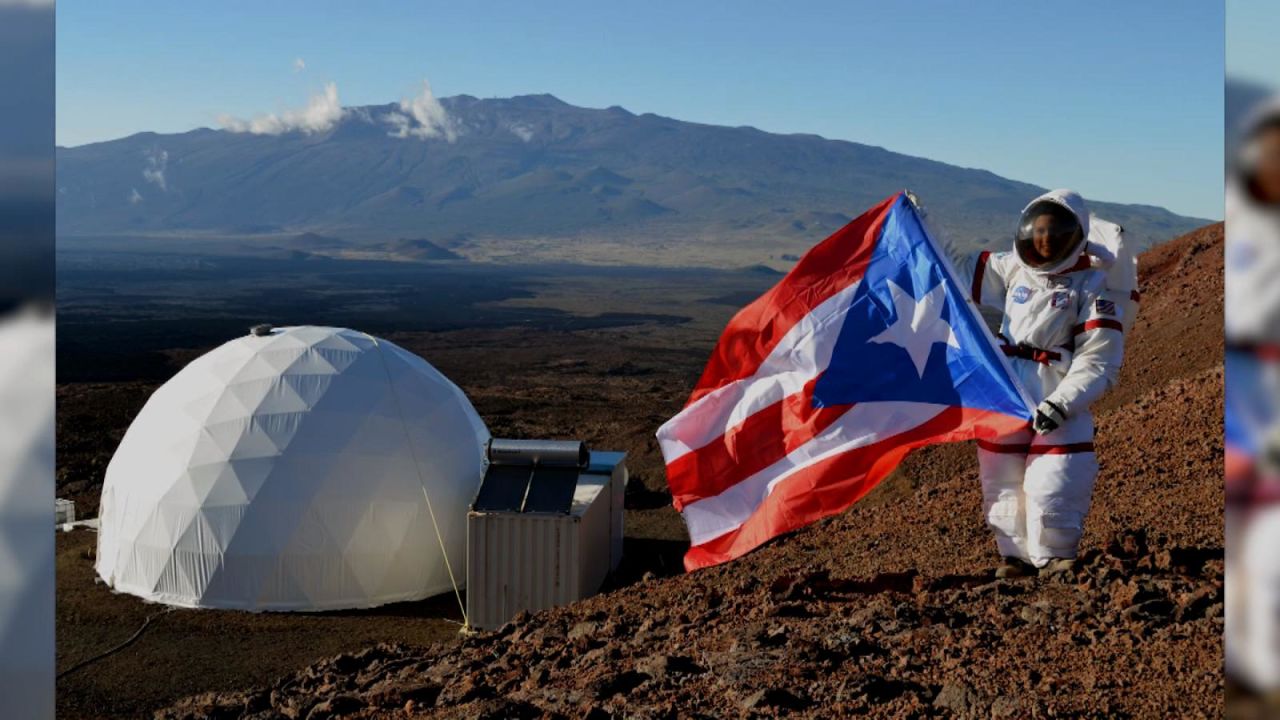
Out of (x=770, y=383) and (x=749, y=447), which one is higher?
(x=770, y=383)

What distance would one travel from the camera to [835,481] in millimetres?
6531

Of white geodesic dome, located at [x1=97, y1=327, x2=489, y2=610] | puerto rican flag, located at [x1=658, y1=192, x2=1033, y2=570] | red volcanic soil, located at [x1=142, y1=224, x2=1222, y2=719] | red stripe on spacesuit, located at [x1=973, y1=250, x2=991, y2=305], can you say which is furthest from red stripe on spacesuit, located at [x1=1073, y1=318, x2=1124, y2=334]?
white geodesic dome, located at [x1=97, y1=327, x2=489, y2=610]

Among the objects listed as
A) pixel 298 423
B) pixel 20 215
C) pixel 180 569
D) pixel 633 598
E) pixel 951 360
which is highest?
pixel 20 215

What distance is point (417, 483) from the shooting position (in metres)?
13.4

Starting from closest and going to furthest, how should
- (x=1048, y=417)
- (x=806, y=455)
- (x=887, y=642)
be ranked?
1. (x=887, y=642)
2. (x=1048, y=417)
3. (x=806, y=455)

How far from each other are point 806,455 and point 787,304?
0.94 m

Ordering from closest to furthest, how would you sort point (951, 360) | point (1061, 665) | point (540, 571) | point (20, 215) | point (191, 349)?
point (20, 215), point (1061, 665), point (951, 360), point (540, 571), point (191, 349)

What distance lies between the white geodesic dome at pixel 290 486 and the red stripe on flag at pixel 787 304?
7045 millimetres

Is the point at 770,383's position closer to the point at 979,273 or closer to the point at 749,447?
the point at 749,447

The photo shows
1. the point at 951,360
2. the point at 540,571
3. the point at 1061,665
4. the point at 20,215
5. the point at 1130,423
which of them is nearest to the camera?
the point at 20,215

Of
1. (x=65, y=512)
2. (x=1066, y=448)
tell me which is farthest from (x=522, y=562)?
(x=65, y=512)

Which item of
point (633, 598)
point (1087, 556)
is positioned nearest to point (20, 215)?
point (1087, 556)

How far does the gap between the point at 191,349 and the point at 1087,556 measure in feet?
167

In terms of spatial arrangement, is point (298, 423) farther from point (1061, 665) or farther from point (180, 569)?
point (1061, 665)
